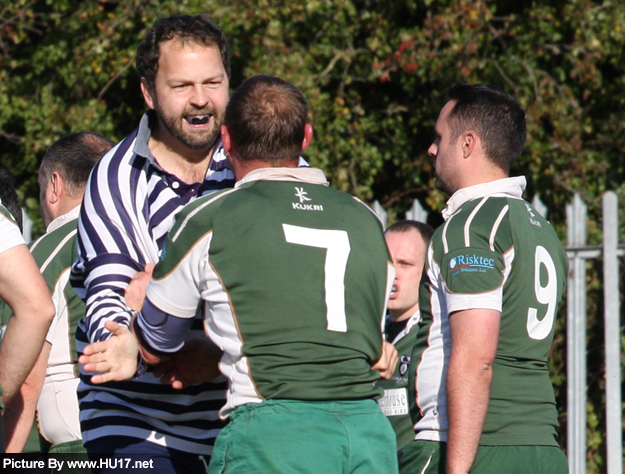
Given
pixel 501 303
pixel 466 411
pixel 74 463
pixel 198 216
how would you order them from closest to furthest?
1. pixel 198 216
2. pixel 466 411
3. pixel 501 303
4. pixel 74 463

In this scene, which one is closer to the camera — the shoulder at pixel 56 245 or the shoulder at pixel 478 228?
the shoulder at pixel 478 228

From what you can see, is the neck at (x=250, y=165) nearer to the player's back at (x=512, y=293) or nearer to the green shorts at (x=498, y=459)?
the player's back at (x=512, y=293)

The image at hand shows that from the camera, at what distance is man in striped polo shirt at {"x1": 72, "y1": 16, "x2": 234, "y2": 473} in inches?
118

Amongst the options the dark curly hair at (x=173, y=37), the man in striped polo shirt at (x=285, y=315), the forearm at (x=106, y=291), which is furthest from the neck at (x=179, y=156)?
the man in striped polo shirt at (x=285, y=315)

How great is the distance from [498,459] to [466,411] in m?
0.24

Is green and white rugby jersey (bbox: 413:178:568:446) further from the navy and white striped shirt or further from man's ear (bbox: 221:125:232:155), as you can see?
man's ear (bbox: 221:125:232:155)

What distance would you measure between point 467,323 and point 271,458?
39.0 inches

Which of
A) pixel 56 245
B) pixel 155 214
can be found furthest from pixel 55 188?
pixel 155 214

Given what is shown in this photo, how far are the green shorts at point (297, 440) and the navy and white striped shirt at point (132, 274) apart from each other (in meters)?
0.52

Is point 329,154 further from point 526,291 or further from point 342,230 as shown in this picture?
point 342,230

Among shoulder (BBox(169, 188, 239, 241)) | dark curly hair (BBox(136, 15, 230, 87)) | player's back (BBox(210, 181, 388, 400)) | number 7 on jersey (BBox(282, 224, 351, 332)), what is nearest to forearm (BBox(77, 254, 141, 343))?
shoulder (BBox(169, 188, 239, 241))

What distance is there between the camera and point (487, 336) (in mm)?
3146

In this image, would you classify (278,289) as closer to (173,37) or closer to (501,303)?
(501,303)

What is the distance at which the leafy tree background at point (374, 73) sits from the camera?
898 cm
